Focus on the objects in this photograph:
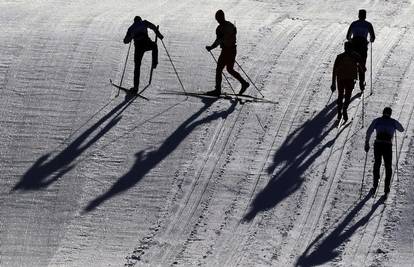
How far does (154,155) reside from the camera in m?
22.1

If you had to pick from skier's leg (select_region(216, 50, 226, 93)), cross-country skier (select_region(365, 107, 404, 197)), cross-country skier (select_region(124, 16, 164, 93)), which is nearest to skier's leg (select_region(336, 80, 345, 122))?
skier's leg (select_region(216, 50, 226, 93))

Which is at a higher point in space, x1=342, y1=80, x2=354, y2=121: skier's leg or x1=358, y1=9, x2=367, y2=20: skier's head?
x1=358, y1=9, x2=367, y2=20: skier's head

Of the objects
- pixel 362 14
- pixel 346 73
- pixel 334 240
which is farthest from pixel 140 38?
pixel 334 240

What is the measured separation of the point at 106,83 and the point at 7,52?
8.92 feet

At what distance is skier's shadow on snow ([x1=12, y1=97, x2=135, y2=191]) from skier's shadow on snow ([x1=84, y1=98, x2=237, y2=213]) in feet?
3.31

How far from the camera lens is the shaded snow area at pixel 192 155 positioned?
19344 mm

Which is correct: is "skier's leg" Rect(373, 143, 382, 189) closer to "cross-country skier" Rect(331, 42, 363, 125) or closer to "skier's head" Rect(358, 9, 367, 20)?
"cross-country skier" Rect(331, 42, 363, 125)

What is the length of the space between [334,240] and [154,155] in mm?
4160

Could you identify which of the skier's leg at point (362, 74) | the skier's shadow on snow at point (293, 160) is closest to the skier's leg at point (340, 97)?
the skier's shadow on snow at point (293, 160)

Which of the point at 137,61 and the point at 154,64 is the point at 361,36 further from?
the point at 137,61

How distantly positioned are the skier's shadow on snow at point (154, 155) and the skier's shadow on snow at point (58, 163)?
101 centimetres

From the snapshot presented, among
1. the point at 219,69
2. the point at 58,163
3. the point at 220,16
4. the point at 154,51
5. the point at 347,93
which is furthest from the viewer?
the point at 154,51

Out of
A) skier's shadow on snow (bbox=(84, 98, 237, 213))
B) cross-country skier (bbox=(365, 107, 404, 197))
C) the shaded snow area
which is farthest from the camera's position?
skier's shadow on snow (bbox=(84, 98, 237, 213))

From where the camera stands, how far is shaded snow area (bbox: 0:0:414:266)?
19344 mm
